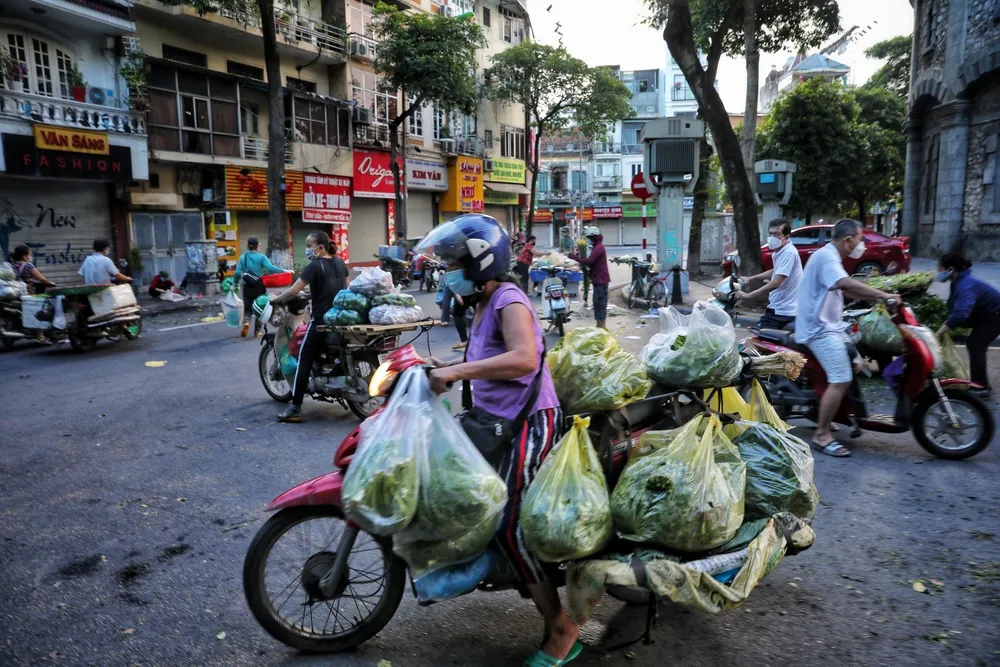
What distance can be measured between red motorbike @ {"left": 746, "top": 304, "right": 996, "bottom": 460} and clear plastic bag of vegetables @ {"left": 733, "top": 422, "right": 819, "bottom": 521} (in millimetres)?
2279

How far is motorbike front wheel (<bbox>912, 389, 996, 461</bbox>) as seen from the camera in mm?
5133

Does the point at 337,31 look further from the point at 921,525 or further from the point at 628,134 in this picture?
the point at 628,134

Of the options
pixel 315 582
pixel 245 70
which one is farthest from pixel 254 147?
pixel 315 582

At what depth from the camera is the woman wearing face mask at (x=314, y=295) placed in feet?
20.8

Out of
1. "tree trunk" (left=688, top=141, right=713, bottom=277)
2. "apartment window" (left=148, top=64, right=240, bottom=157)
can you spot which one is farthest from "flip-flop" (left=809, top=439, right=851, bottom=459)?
"apartment window" (left=148, top=64, right=240, bottom=157)

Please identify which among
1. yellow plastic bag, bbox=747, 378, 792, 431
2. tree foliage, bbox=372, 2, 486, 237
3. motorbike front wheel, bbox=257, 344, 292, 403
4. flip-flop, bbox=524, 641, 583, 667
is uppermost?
tree foliage, bbox=372, 2, 486, 237

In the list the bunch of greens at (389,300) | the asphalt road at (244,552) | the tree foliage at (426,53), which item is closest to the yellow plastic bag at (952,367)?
the asphalt road at (244,552)

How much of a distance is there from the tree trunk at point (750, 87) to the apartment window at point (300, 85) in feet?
50.8

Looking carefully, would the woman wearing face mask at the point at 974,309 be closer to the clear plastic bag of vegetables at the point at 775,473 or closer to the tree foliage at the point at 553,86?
the clear plastic bag of vegetables at the point at 775,473

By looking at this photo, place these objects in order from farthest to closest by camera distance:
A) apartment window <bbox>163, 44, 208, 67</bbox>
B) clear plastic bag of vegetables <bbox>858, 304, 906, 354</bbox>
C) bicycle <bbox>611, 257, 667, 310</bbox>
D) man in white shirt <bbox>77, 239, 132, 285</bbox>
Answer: apartment window <bbox>163, 44, 208, 67</bbox> < bicycle <bbox>611, 257, 667, 310</bbox> < man in white shirt <bbox>77, 239, 132, 285</bbox> < clear plastic bag of vegetables <bbox>858, 304, 906, 354</bbox>

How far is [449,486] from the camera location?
7.89ft

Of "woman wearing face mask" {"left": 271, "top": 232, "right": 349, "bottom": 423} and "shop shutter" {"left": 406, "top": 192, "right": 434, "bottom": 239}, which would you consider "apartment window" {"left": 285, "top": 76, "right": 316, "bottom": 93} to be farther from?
"woman wearing face mask" {"left": 271, "top": 232, "right": 349, "bottom": 423}

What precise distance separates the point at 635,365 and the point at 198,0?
19.2 metres

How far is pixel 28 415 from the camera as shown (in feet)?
22.0
